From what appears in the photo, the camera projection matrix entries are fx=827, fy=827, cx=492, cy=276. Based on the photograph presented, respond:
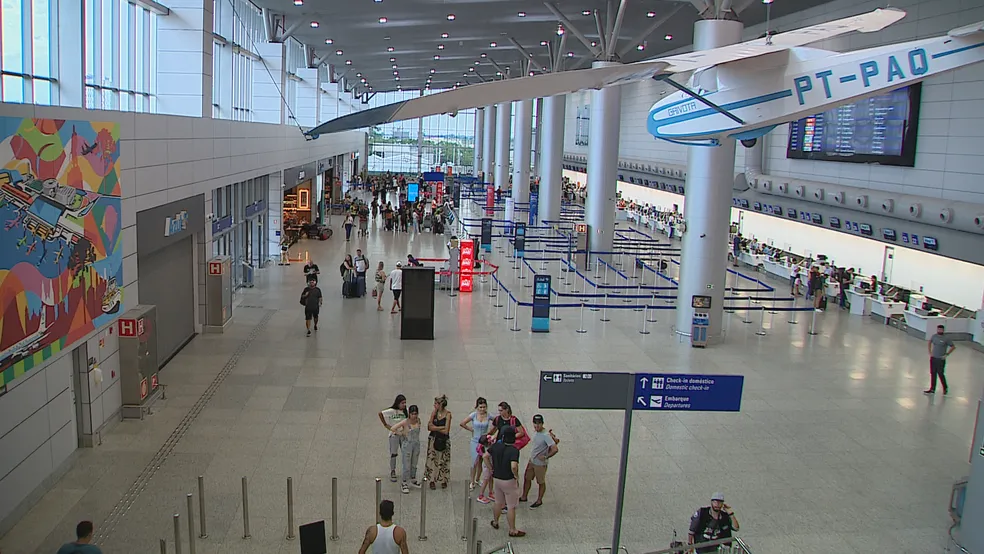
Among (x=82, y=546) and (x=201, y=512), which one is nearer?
(x=82, y=546)

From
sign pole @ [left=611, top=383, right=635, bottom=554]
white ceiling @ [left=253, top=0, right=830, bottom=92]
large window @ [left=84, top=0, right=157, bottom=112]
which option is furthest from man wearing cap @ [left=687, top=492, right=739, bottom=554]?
white ceiling @ [left=253, top=0, right=830, bottom=92]

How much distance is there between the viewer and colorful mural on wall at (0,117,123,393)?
7523 mm

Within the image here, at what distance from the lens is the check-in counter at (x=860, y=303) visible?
67.5 ft

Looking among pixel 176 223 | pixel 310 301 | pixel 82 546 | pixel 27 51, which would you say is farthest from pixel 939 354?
pixel 27 51

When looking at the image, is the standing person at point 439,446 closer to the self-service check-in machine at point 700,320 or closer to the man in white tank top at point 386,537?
the man in white tank top at point 386,537

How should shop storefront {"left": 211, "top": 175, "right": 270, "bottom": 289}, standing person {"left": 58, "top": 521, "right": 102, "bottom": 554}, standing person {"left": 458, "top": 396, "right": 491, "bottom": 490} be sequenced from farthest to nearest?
shop storefront {"left": 211, "top": 175, "right": 270, "bottom": 289} < standing person {"left": 458, "top": 396, "right": 491, "bottom": 490} < standing person {"left": 58, "top": 521, "right": 102, "bottom": 554}

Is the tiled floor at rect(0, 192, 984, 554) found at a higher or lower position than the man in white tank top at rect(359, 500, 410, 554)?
lower

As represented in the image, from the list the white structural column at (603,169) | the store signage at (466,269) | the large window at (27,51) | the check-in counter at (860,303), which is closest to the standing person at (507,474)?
the large window at (27,51)

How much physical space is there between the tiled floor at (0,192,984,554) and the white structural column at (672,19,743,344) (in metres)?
0.86

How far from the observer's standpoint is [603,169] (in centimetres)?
2781

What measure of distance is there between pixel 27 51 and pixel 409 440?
243 inches

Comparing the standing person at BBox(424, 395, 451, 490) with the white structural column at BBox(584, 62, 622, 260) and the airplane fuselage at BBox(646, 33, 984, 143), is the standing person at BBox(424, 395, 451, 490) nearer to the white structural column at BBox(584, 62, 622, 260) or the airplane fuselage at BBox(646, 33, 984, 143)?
the airplane fuselage at BBox(646, 33, 984, 143)

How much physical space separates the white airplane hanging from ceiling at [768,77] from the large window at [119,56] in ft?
24.1

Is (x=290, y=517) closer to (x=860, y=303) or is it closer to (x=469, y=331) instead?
(x=469, y=331)
